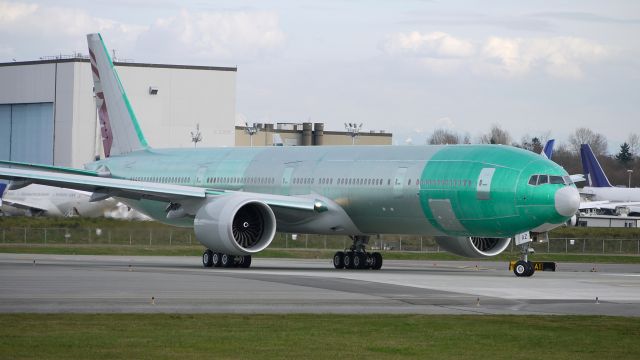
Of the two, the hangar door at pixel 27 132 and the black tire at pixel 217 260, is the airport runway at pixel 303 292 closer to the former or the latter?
the black tire at pixel 217 260

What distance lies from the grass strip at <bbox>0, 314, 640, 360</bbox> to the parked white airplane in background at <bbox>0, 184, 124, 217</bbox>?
197 ft

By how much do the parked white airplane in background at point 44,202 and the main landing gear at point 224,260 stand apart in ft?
133

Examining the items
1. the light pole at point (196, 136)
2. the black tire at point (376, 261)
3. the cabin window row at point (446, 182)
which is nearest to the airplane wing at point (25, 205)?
the light pole at point (196, 136)

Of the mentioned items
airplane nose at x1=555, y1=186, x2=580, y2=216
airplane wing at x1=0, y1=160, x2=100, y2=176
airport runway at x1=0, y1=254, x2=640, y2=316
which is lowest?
airport runway at x1=0, y1=254, x2=640, y2=316

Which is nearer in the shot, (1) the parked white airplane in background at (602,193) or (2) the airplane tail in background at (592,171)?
(1) the parked white airplane in background at (602,193)

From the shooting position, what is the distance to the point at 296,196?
4144cm

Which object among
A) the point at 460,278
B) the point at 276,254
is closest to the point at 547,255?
the point at 276,254

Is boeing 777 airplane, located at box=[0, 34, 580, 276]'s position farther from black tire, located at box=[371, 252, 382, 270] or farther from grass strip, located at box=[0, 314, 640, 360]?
grass strip, located at box=[0, 314, 640, 360]

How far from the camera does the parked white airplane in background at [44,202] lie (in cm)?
8160

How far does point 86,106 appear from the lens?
9456 cm

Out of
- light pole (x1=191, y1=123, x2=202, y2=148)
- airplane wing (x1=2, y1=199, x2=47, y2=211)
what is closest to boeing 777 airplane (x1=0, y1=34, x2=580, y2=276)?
airplane wing (x1=2, y1=199, x2=47, y2=211)

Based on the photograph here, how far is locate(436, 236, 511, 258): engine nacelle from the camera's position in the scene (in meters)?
40.3

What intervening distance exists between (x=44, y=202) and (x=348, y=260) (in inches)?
1977

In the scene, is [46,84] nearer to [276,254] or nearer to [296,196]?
[276,254]
